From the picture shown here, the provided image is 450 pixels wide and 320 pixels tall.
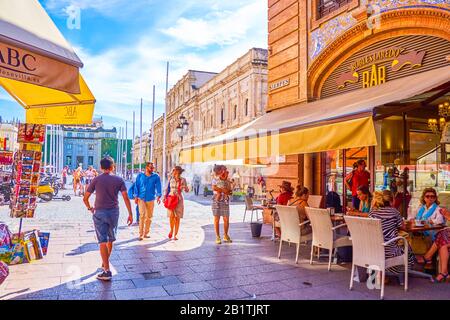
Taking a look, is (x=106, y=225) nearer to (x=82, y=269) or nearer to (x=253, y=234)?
(x=82, y=269)

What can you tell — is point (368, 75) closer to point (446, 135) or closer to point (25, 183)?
point (446, 135)

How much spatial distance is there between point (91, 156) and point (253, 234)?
4467 inches

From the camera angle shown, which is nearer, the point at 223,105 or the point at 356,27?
the point at 356,27

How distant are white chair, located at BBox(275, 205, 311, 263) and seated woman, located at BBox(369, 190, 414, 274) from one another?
5.29ft

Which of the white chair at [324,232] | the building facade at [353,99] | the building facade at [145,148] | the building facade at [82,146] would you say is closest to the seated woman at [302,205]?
the white chair at [324,232]

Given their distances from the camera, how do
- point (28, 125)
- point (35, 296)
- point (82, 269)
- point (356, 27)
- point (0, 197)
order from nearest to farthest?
point (35, 296) < point (82, 269) < point (28, 125) < point (356, 27) < point (0, 197)

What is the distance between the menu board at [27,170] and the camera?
668 centimetres

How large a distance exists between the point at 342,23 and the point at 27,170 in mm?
7486

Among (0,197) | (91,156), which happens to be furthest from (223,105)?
(91,156)

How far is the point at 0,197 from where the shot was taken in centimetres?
1666

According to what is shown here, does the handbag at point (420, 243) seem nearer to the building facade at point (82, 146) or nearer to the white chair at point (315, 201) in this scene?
the white chair at point (315, 201)

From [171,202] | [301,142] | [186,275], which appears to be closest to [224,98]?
[171,202]

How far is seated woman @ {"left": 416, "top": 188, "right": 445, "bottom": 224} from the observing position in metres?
6.07

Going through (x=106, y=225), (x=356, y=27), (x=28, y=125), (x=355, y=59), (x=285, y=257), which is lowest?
(x=285, y=257)
